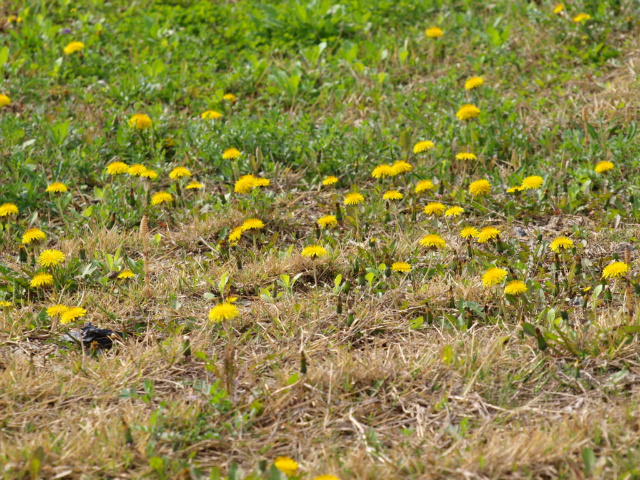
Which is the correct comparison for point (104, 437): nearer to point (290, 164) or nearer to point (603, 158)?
point (290, 164)

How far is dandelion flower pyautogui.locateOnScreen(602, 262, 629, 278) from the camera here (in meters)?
3.14

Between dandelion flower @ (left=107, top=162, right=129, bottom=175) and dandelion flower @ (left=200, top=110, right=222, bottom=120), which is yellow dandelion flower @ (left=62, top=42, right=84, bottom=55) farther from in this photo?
dandelion flower @ (left=107, top=162, right=129, bottom=175)

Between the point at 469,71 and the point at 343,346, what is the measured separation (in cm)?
332

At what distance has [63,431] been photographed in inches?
97.5

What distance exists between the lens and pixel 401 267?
11.2 ft

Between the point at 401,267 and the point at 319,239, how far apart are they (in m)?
0.66

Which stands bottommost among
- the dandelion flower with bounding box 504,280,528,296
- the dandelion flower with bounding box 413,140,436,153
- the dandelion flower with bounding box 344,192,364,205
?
the dandelion flower with bounding box 504,280,528,296

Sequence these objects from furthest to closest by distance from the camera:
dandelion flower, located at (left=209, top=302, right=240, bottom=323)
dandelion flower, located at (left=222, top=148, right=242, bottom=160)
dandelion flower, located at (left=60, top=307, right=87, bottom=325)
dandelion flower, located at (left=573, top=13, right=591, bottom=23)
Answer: dandelion flower, located at (left=573, top=13, right=591, bottom=23)
dandelion flower, located at (left=222, top=148, right=242, bottom=160)
dandelion flower, located at (left=60, top=307, right=87, bottom=325)
dandelion flower, located at (left=209, top=302, right=240, bottom=323)

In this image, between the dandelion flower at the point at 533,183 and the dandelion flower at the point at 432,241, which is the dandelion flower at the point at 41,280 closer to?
the dandelion flower at the point at 432,241

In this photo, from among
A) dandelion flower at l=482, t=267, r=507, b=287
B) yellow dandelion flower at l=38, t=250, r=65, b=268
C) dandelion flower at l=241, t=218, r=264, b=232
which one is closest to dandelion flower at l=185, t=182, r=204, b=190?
dandelion flower at l=241, t=218, r=264, b=232

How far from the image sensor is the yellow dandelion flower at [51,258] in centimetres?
347

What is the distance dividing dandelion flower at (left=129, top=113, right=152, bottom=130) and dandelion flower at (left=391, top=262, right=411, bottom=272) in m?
2.18

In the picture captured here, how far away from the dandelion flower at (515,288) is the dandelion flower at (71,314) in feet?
6.03

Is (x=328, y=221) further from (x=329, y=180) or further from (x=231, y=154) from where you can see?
(x=231, y=154)
